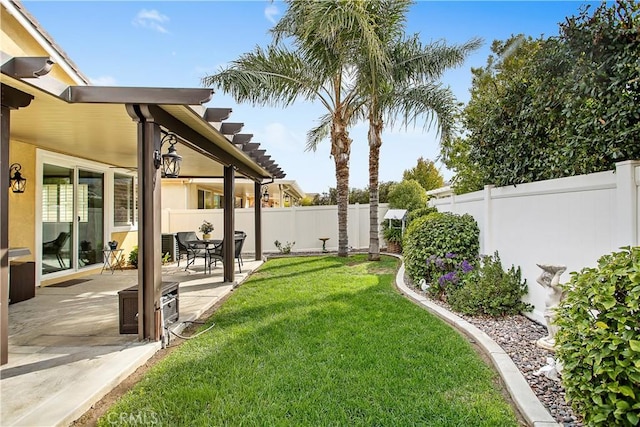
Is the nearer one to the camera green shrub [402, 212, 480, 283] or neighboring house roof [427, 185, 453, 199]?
green shrub [402, 212, 480, 283]

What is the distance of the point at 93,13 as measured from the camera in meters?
6.55

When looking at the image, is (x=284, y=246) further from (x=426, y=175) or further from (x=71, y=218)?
(x=426, y=175)

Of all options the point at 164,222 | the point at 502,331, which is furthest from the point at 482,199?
the point at 164,222

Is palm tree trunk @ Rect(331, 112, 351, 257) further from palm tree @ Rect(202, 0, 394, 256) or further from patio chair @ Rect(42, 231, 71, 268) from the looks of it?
patio chair @ Rect(42, 231, 71, 268)

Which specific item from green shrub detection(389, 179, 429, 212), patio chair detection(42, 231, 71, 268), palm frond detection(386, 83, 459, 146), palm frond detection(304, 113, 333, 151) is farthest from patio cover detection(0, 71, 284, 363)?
green shrub detection(389, 179, 429, 212)

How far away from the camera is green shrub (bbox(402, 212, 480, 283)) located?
252 inches

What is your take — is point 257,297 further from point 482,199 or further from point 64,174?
point 64,174

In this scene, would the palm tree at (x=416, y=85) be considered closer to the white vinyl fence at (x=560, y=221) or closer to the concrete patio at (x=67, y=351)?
the white vinyl fence at (x=560, y=221)

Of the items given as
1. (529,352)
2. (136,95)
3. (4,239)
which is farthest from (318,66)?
(529,352)

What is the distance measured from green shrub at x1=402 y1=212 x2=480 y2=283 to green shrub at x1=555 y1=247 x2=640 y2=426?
3.82 m

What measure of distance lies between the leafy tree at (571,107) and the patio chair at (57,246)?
28.5 feet

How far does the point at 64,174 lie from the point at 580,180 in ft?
30.8

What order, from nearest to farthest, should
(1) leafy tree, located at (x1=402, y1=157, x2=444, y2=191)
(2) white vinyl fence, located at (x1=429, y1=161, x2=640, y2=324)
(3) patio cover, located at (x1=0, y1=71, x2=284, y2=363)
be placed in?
(2) white vinyl fence, located at (x1=429, y1=161, x2=640, y2=324) → (3) patio cover, located at (x1=0, y1=71, x2=284, y2=363) → (1) leafy tree, located at (x1=402, y1=157, x2=444, y2=191)

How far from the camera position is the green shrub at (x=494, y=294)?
4.95 m
